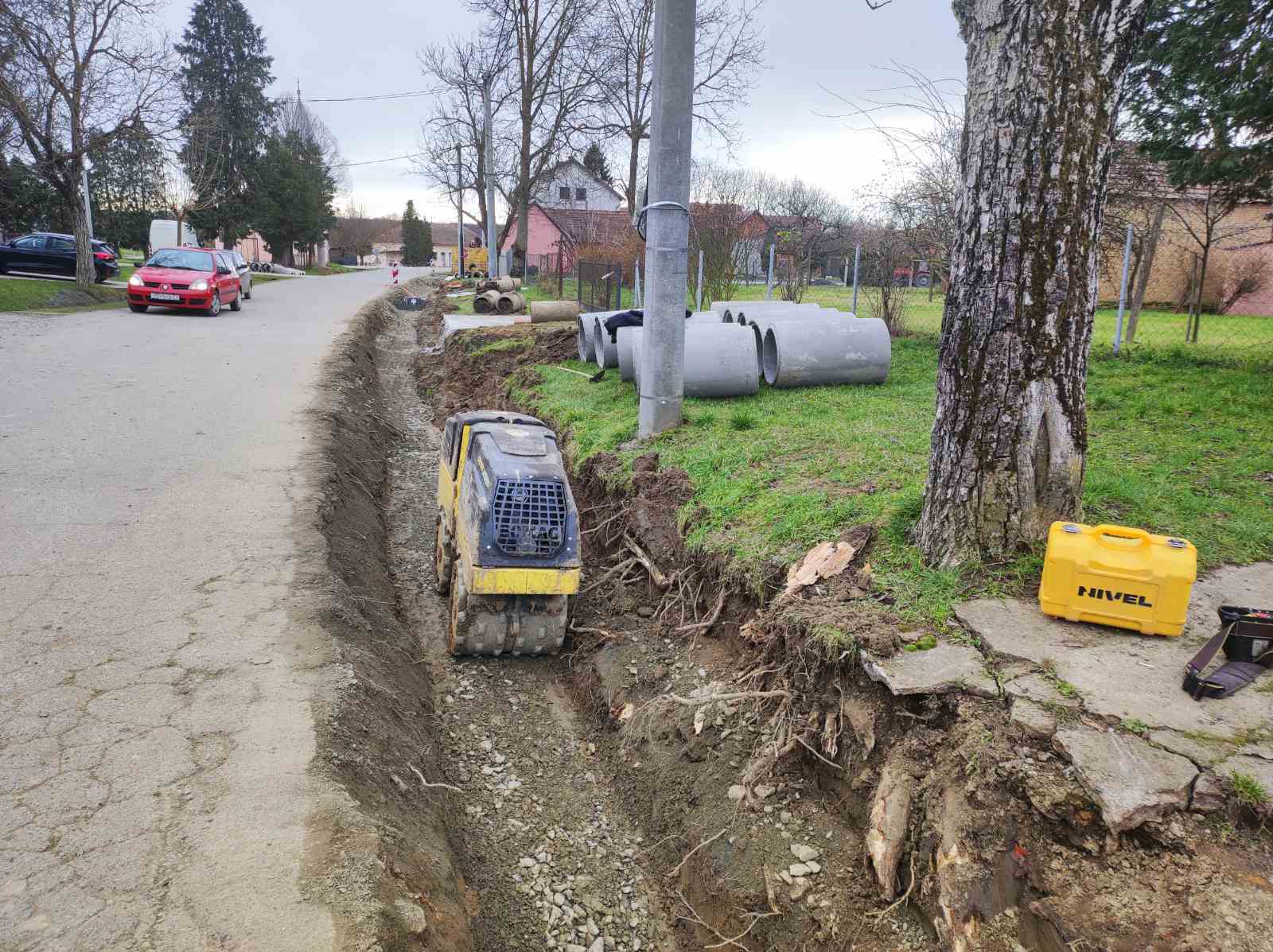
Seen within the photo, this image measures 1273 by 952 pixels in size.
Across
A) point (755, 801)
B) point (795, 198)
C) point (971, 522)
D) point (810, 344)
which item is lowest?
point (755, 801)

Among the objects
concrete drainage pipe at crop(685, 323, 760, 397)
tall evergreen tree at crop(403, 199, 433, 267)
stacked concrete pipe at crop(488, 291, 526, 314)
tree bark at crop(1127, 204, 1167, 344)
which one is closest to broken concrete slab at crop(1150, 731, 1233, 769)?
concrete drainage pipe at crop(685, 323, 760, 397)

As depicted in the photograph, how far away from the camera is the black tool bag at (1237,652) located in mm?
3547

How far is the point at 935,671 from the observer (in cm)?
385

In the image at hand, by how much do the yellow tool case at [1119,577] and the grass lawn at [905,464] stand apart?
1.28 feet

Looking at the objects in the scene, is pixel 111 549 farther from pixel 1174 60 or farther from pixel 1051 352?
pixel 1174 60

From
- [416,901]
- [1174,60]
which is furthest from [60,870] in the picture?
[1174,60]

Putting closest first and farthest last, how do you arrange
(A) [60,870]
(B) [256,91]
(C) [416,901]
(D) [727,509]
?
1. (A) [60,870]
2. (C) [416,901]
3. (D) [727,509]
4. (B) [256,91]

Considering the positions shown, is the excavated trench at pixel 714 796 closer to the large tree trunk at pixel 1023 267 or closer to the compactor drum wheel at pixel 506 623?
the compactor drum wheel at pixel 506 623

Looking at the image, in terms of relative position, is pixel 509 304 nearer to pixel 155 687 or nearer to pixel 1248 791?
pixel 155 687

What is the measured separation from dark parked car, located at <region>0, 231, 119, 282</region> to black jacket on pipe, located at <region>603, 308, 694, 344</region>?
20.2m

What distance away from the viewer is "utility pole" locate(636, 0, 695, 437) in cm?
778

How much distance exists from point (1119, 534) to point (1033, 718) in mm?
1110

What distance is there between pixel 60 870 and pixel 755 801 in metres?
2.89

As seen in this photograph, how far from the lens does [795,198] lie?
4644 cm
